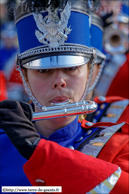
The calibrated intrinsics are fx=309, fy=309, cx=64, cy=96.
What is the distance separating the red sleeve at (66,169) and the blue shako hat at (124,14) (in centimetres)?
418

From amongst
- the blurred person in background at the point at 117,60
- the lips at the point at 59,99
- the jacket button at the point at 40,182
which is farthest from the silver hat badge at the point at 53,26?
the blurred person in background at the point at 117,60

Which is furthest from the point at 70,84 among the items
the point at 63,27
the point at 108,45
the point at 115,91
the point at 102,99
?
the point at 108,45

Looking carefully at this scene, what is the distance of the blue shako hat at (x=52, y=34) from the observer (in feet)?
6.00

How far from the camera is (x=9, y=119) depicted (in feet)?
5.23

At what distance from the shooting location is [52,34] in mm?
1854

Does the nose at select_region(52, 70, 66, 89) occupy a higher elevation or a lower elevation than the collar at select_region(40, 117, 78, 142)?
higher

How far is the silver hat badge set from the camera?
1835 millimetres

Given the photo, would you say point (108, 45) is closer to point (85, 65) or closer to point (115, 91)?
point (115, 91)

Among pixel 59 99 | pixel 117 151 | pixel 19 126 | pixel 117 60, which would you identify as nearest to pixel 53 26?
pixel 59 99

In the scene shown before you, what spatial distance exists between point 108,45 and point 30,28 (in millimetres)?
3638

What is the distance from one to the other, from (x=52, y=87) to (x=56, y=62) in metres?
0.15

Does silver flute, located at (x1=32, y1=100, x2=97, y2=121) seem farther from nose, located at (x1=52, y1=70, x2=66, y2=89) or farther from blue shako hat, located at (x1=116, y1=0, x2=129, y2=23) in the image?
blue shako hat, located at (x1=116, y1=0, x2=129, y2=23)

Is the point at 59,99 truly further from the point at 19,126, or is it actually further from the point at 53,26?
the point at 53,26

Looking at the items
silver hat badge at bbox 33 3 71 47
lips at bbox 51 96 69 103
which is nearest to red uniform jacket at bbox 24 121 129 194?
lips at bbox 51 96 69 103
